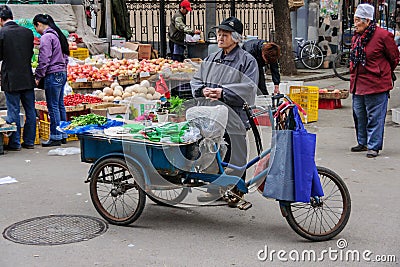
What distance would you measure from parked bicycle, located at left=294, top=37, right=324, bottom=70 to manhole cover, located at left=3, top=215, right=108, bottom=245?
14.7 meters

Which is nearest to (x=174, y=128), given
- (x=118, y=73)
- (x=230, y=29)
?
(x=230, y=29)

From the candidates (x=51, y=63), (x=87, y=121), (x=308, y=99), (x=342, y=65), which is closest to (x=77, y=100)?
(x=51, y=63)

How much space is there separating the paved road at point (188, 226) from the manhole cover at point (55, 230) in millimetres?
110

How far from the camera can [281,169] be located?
5520mm

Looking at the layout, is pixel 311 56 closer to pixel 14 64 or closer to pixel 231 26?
pixel 14 64

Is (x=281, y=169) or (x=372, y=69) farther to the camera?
(x=372, y=69)

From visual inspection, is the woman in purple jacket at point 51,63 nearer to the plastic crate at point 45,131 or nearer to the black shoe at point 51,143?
the black shoe at point 51,143

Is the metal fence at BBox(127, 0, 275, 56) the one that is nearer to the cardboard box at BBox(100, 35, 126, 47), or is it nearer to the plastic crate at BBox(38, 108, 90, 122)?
the cardboard box at BBox(100, 35, 126, 47)

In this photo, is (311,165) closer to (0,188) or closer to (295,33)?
(0,188)

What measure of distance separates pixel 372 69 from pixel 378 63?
0.37 ft

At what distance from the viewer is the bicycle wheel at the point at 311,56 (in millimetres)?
20344

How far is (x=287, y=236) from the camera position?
589cm

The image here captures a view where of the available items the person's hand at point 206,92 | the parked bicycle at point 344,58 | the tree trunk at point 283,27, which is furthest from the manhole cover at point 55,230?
the parked bicycle at point 344,58

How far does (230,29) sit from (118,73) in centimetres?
703
